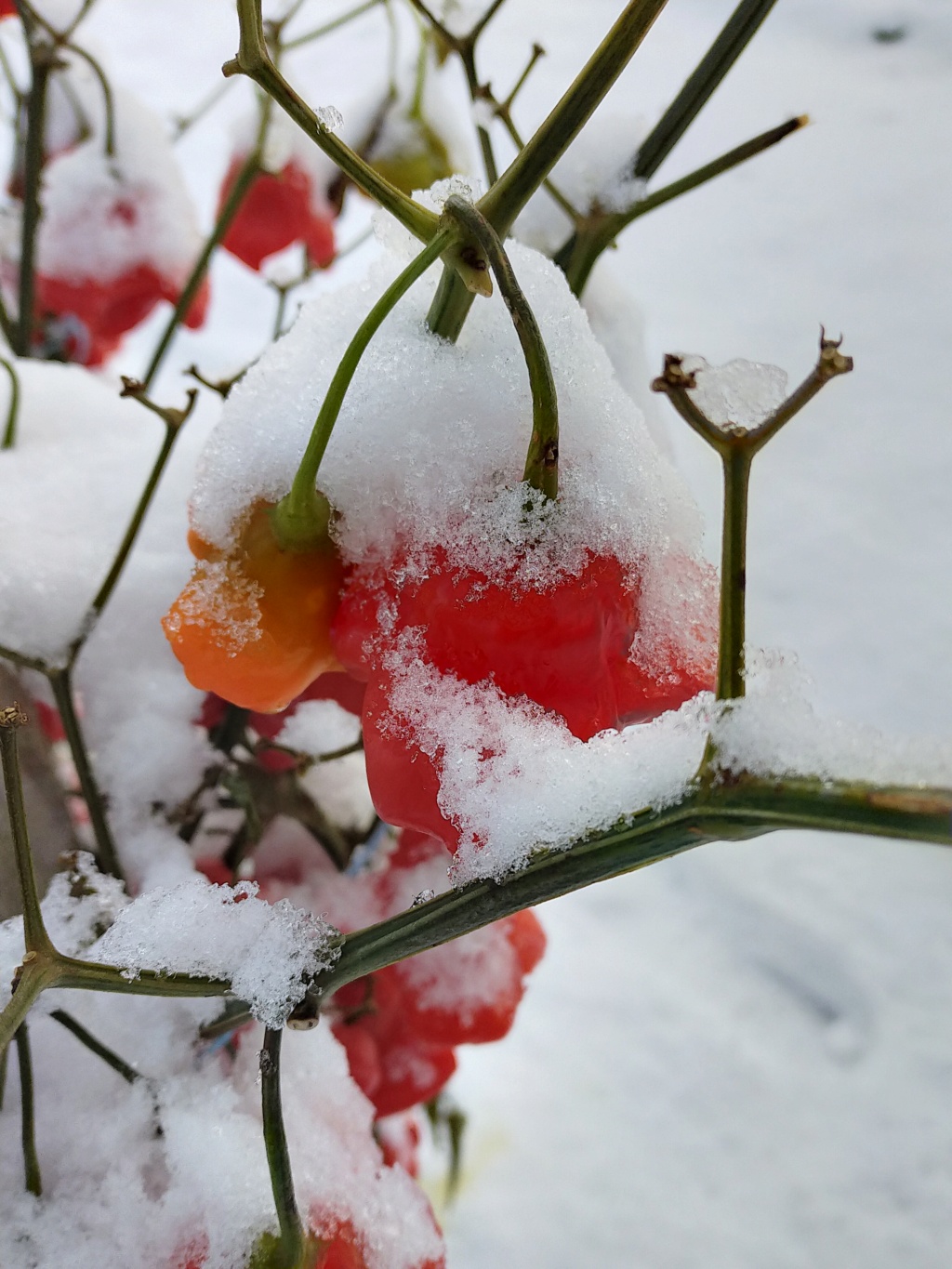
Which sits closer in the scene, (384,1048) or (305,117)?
(305,117)

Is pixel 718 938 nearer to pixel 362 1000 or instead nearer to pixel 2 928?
pixel 362 1000

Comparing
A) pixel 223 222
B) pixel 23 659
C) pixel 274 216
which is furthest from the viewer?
pixel 274 216

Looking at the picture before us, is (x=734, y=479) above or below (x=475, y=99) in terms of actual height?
below

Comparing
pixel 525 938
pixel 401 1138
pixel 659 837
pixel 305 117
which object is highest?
pixel 305 117

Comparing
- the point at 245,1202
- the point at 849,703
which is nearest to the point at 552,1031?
the point at 849,703

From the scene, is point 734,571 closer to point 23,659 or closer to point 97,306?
point 23,659

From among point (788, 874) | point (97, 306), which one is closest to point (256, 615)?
point (97, 306)
